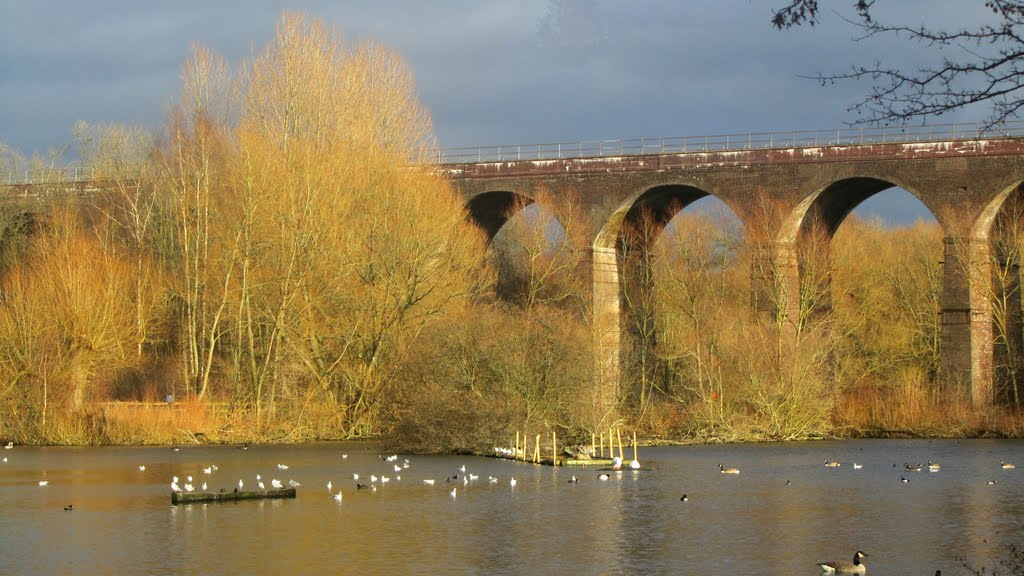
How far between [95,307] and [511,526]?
1969 centimetres

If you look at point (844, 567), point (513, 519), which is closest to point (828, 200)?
point (513, 519)

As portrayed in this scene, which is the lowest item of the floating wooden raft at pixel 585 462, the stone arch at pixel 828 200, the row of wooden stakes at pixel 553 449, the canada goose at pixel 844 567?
the canada goose at pixel 844 567

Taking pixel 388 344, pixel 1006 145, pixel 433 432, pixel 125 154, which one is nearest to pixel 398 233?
pixel 388 344

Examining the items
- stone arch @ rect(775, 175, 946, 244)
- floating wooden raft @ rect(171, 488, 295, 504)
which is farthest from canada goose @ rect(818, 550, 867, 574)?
stone arch @ rect(775, 175, 946, 244)

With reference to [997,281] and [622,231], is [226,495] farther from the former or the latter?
[997,281]

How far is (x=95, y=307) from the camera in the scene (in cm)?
3456

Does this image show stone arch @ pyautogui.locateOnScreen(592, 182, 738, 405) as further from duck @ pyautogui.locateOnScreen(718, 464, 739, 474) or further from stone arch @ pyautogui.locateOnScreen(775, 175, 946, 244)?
duck @ pyautogui.locateOnScreen(718, 464, 739, 474)

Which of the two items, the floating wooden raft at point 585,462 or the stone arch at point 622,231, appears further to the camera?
the stone arch at point 622,231

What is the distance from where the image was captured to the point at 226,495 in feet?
69.9

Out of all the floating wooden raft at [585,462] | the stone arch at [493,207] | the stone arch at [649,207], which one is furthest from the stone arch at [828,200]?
the floating wooden raft at [585,462]

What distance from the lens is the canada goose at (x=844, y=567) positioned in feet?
47.5

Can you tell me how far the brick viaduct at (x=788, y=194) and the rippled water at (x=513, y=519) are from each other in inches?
381

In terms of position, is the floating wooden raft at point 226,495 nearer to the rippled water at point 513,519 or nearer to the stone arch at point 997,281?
the rippled water at point 513,519

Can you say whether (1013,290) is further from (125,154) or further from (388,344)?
(125,154)
